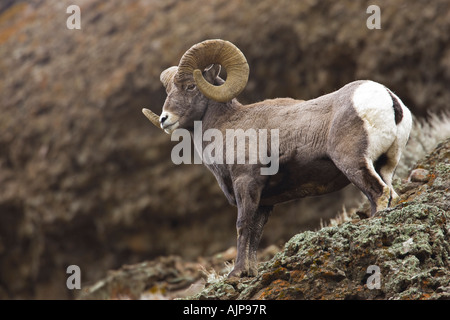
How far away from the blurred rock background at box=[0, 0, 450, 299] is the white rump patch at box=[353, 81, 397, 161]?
8085 millimetres

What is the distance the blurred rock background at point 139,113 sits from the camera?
1484 cm

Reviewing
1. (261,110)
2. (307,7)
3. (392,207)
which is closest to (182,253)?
(307,7)

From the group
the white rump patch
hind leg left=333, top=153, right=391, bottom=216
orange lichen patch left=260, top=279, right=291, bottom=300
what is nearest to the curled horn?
the white rump patch

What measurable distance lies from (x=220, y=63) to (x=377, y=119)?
2156 millimetres

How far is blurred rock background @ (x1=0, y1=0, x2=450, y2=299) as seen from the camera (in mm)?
14835

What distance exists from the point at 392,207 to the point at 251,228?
1.56 meters

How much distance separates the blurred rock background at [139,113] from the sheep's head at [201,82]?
7.53 meters

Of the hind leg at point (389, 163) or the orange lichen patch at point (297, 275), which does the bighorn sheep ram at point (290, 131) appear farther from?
the orange lichen patch at point (297, 275)

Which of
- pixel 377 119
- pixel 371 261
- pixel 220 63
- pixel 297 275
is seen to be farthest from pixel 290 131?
pixel 371 261

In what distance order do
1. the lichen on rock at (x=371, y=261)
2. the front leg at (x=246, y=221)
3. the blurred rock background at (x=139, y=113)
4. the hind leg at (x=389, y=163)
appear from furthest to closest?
the blurred rock background at (x=139, y=113) < the front leg at (x=246, y=221) < the hind leg at (x=389, y=163) < the lichen on rock at (x=371, y=261)

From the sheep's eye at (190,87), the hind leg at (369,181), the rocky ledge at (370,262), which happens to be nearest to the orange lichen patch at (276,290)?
the rocky ledge at (370,262)

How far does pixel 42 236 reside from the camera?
1742 cm

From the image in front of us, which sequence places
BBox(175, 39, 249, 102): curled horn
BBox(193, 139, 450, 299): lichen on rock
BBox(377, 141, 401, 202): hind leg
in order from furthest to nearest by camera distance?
1. BBox(175, 39, 249, 102): curled horn
2. BBox(377, 141, 401, 202): hind leg
3. BBox(193, 139, 450, 299): lichen on rock

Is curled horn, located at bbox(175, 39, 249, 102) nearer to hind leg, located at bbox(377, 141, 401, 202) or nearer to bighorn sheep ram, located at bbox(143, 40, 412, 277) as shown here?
bighorn sheep ram, located at bbox(143, 40, 412, 277)
